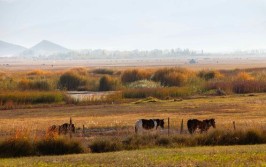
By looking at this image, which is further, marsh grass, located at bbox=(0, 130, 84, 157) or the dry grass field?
marsh grass, located at bbox=(0, 130, 84, 157)

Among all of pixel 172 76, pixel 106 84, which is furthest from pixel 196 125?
pixel 172 76

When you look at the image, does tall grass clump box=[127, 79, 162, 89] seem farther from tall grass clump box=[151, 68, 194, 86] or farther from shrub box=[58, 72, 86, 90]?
shrub box=[58, 72, 86, 90]

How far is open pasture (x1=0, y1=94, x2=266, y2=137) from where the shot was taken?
33500 mm

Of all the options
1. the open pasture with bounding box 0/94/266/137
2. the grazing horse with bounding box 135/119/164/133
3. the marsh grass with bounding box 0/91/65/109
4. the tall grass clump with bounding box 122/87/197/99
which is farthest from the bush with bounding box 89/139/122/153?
the tall grass clump with bounding box 122/87/197/99

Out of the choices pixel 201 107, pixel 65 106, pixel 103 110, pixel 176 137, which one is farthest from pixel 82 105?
pixel 176 137

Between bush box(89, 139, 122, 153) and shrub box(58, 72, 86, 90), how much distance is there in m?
55.6

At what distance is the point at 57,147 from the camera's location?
82.2 ft

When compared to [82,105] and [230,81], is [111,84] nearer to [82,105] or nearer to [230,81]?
[230,81]

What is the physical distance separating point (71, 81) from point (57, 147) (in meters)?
57.4

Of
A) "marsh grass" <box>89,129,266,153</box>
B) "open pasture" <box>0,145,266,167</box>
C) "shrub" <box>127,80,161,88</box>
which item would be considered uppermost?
"open pasture" <box>0,145,266,167</box>

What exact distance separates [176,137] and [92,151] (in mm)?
4287

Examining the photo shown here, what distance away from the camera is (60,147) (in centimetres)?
2506

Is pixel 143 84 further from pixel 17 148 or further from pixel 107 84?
pixel 17 148

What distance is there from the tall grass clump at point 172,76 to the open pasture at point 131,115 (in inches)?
751
